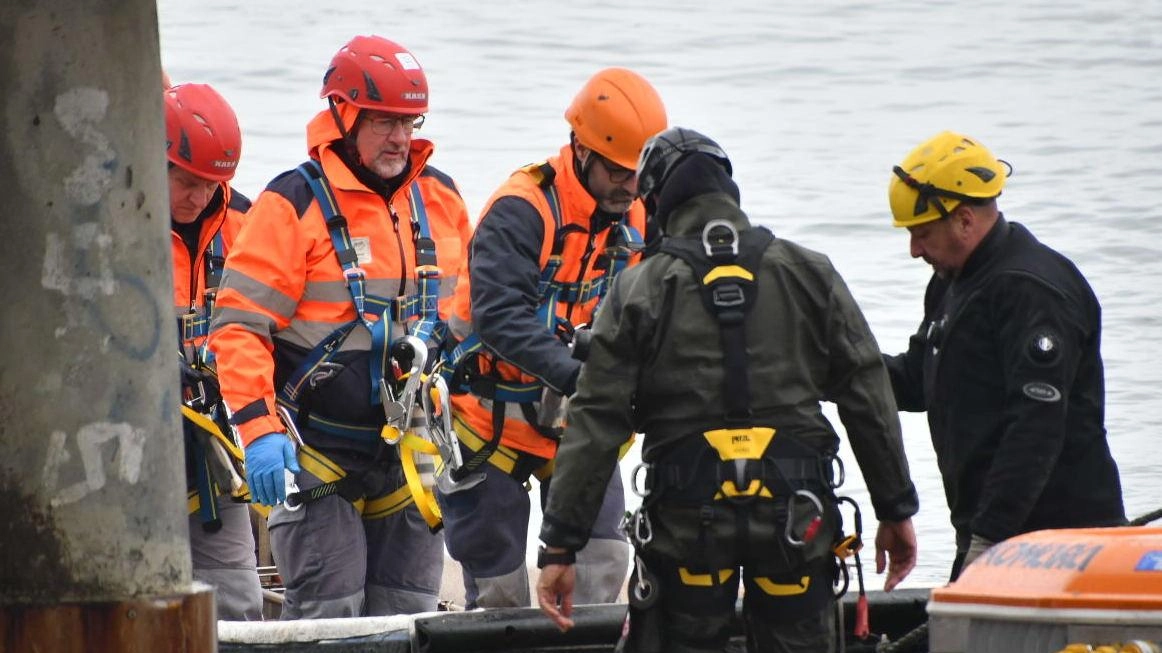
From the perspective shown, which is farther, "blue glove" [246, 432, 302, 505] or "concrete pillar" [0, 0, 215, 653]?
"blue glove" [246, 432, 302, 505]

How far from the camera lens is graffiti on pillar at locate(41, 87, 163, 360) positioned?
3.98m

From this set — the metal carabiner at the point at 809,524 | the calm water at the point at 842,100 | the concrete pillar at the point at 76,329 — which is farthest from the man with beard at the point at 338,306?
the calm water at the point at 842,100

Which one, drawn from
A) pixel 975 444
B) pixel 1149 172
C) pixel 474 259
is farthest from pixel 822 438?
pixel 1149 172

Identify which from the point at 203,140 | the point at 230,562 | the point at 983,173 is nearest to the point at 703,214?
the point at 983,173

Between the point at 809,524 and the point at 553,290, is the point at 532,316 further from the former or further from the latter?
the point at 809,524

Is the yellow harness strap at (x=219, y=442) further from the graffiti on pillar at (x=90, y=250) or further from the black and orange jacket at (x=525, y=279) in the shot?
the graffiti on pillar at (x=90, y=250)

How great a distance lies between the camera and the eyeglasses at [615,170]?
5.79m

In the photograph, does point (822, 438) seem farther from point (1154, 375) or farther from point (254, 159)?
point (254, 159)

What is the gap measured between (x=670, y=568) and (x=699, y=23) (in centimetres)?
2451

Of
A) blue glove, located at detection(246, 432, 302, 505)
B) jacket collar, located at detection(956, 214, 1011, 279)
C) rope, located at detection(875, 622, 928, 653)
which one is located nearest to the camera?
jacket collar, located at detection(956, 214, 1011, 279)

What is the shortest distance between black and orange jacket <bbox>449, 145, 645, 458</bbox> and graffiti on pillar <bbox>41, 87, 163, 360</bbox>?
170 centimetres

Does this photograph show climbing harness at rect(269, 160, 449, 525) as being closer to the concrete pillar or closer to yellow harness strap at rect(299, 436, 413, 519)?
yellow harness strap at rect(299, 436, 413, 519)

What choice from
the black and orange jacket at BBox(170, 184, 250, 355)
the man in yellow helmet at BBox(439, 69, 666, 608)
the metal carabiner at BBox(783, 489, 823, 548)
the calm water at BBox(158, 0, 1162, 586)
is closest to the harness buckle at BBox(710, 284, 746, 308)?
the metal carabiner at BBox(783, 489, 823, 548)

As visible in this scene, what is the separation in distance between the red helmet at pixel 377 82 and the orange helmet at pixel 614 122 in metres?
0.52
